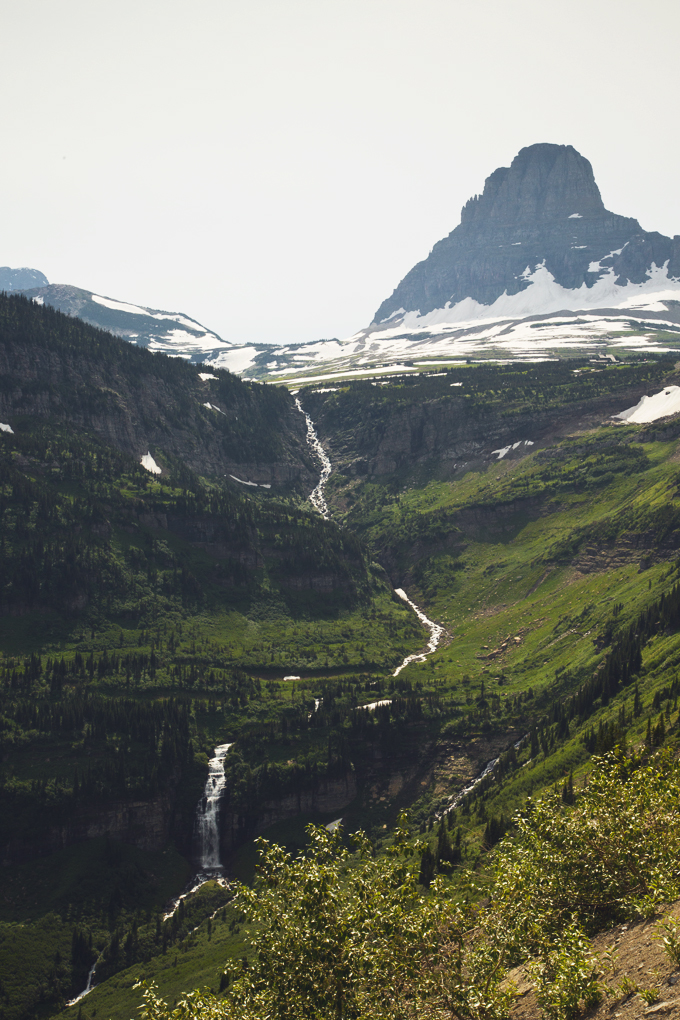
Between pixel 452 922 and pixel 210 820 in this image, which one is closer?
pixel 452 922

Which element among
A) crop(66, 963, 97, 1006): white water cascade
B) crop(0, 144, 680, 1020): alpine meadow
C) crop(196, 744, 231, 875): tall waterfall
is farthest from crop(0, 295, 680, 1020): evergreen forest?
crop(196, 744, 231, 875): tall waterfall

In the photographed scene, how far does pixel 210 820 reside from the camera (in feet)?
443

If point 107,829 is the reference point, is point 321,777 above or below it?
above

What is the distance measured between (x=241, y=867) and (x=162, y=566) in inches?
3336

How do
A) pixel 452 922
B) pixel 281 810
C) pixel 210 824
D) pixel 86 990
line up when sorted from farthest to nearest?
1. pixel 281 810
2. pixel 210 824
3. pixel 86 990
4. pixel 452 922

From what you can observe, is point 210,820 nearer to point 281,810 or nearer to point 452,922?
point 281,810

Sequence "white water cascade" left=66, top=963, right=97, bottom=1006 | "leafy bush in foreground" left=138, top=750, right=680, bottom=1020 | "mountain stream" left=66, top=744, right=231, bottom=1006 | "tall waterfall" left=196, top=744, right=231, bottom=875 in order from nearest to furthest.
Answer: "leafy bush in foreground" left=138, top=750, right=680, bottom=1020 → "white water cascade" left=66, top=963, right=97, bottom=1006 → "mountain stream" left=66, top=744, right=231, bottom=1006 → "tall waterfall" left=196, top=744, right=231, bottom=875

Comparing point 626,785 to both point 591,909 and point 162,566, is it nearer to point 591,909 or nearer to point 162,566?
point 591,909

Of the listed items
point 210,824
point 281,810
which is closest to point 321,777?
point 281,810

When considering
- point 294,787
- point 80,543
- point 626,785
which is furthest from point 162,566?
point 626,785

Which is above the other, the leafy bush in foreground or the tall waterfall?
the leafy bush in foreground

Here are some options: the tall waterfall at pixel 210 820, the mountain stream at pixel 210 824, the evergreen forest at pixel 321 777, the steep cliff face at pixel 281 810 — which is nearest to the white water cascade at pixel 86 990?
the evergreen forest at pixel 321 777

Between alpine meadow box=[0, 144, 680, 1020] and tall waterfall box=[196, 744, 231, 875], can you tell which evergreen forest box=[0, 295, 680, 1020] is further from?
tall waterfall box=[196, 744, 231, 875]

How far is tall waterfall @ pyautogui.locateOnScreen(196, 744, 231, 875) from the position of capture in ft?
432
